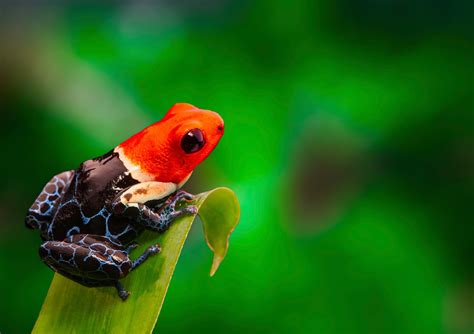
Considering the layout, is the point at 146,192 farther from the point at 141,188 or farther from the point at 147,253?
the point at 147,253

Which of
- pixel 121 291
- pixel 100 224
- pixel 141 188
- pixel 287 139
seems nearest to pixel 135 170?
pixel 141 188

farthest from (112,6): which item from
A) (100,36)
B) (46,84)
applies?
(46,84)

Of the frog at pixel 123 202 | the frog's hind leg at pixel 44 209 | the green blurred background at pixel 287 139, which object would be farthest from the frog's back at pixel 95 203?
the green blurred background at pixel 287 139

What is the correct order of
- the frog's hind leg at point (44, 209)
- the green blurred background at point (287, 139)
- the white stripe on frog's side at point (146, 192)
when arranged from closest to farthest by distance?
the white stripe on frog's side at point (146, 192), the frog's hind leg at point (44, 209), the green blurred background at point (287, 139)

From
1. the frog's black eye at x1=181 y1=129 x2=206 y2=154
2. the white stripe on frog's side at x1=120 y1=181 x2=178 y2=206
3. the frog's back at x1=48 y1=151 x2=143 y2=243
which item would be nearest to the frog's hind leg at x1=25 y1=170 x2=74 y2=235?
the frog's back at x1=48 y1=151 x2=143 y2=243

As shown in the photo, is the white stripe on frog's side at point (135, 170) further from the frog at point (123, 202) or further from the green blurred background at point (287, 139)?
the green blurred background at point (287, 139)

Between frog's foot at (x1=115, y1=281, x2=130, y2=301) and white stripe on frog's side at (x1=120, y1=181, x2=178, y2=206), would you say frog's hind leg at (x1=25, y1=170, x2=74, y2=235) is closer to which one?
white stripe on frog's side at (x1=120, y1=181, x2=178, y2=206)
